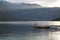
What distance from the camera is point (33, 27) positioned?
1744 millimetres

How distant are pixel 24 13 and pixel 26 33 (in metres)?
0.32

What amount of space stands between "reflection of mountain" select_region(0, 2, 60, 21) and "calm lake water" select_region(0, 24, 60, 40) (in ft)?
0.49

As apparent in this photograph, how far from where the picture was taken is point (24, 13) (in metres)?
1.64

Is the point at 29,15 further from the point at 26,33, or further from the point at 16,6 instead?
the point at 26,33

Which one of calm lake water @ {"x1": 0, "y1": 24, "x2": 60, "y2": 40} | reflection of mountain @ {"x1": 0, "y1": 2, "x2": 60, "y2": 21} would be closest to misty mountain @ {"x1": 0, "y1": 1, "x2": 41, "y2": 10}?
reflection of mountain @ {"x1": 0, "y1": 2, "x2": 60, "y2": 21}

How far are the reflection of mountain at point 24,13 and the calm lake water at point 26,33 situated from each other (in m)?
0.15

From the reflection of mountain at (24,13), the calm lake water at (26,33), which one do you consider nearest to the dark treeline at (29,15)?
Result: the reflection of mountain at (24,13)

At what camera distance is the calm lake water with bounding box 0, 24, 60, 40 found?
5.86 feet

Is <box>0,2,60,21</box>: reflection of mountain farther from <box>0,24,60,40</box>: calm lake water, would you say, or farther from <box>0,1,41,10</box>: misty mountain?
<box>0,24,60,40</box>: calm lake water

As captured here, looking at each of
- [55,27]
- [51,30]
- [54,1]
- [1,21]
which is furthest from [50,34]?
[1,21]

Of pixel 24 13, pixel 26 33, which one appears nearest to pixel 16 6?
pixel 24 13

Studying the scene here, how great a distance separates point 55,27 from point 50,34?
0.65 feet

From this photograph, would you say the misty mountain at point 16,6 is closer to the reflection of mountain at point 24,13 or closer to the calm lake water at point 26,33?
the reflection of mountain at point 24,13

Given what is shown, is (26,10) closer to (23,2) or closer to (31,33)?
(23,2)
